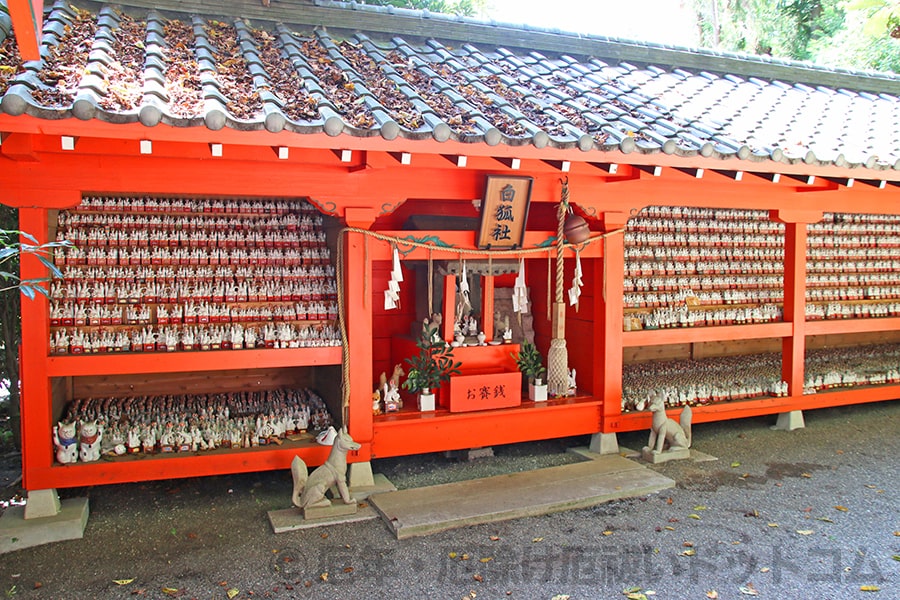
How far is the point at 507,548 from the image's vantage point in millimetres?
4695

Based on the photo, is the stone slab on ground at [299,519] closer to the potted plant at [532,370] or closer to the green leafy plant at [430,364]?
the green leafy plant at [430,364]

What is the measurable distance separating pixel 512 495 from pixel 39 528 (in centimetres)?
354

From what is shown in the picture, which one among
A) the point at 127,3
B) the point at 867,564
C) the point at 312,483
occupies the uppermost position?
the point at 127,3

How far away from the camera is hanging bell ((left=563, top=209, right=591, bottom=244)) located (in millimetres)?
6434

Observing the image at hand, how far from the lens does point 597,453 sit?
6754mm

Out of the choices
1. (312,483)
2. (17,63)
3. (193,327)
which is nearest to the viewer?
(17,63)

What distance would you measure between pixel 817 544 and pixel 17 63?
6.41 metres

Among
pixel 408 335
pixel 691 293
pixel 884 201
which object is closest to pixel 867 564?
pixel 691 293

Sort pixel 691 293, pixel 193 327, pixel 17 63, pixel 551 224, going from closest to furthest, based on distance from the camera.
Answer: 1. pixel 17 63
2. pixel 193 327
3. pixel 551 224
4. pixel 691 293

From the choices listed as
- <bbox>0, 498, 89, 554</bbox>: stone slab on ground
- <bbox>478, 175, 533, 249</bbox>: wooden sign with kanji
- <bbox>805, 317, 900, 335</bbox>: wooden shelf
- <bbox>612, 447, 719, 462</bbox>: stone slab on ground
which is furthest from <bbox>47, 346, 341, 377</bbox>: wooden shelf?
<bbox>805, 317, 900, 335</bbox>: wooden shelf

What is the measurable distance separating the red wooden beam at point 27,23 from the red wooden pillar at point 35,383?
6.59 ft

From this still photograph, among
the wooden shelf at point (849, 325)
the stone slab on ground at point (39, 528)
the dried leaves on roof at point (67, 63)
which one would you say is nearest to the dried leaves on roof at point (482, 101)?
the dried leaves on roof at point (67, 63)

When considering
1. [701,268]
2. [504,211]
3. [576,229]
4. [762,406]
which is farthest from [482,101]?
[762,406]

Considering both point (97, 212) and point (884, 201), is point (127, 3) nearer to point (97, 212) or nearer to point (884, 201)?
point (97, 212)
